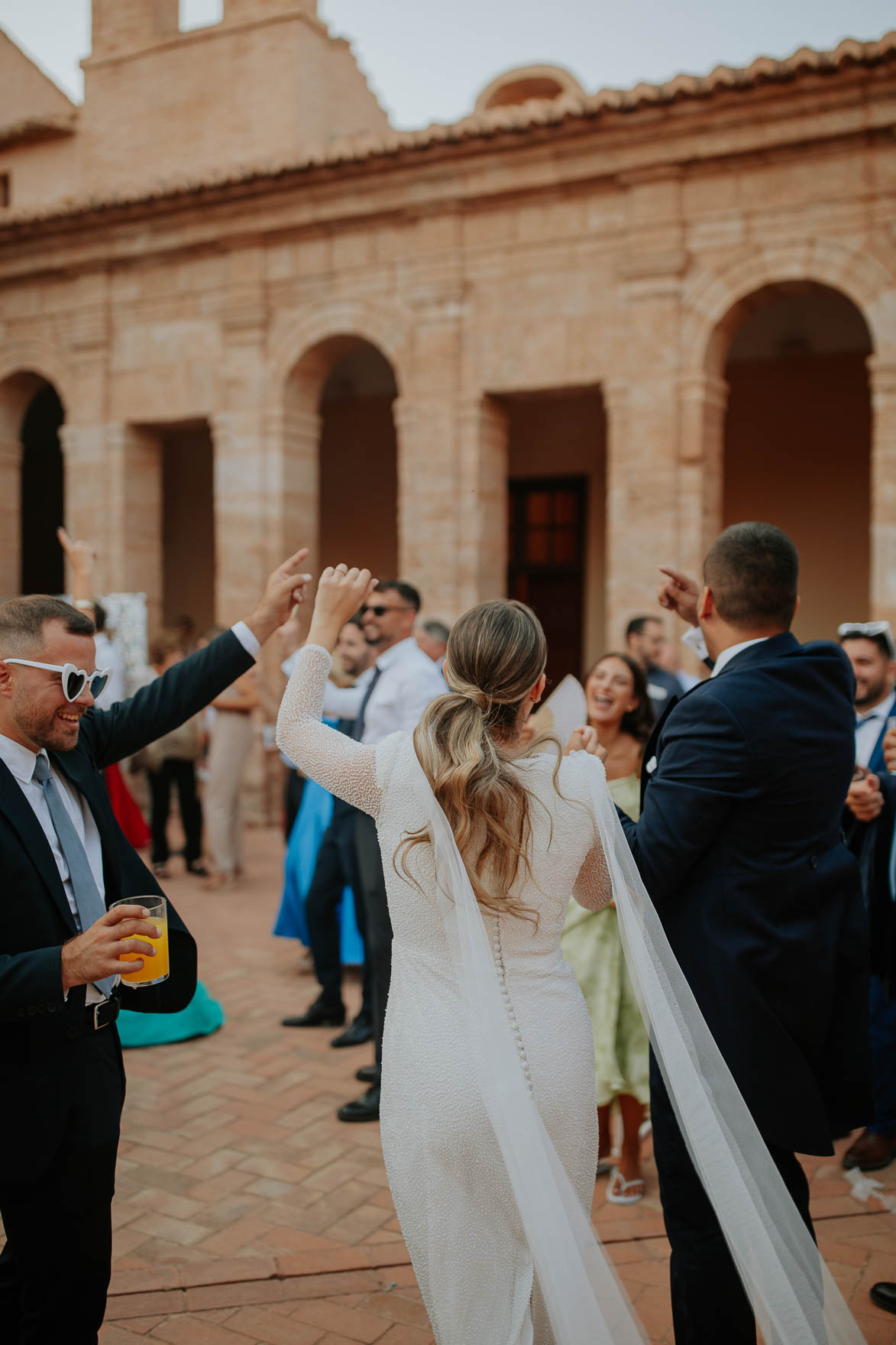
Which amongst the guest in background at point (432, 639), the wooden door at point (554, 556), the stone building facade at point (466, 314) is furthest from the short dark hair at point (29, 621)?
the wooden door at point (554, 556)

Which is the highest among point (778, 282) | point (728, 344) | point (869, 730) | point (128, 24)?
point (128, 24)

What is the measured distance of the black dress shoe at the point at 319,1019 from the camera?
18.4 ft

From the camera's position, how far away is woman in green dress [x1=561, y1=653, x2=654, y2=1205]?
12.5 ft

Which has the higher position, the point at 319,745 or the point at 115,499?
the point at 115,499

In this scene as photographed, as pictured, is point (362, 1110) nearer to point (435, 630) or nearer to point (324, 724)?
point (324, 724)

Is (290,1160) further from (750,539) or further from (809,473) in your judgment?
(809,473)

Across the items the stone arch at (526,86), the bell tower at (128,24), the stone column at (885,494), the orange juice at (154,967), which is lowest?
the orange juice at (154,967)

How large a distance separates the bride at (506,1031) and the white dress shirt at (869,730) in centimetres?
248

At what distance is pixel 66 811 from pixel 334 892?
3.39 m

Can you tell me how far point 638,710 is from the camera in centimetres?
416

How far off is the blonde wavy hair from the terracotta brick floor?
1.67 meters

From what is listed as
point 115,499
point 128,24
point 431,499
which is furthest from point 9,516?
point 128,24

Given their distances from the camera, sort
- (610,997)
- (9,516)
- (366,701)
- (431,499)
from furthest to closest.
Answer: (9,516), (431,499), (366,701), (610,997)

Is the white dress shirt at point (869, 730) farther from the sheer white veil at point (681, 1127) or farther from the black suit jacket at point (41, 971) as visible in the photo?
the black suit jacket at point (41, 971)
